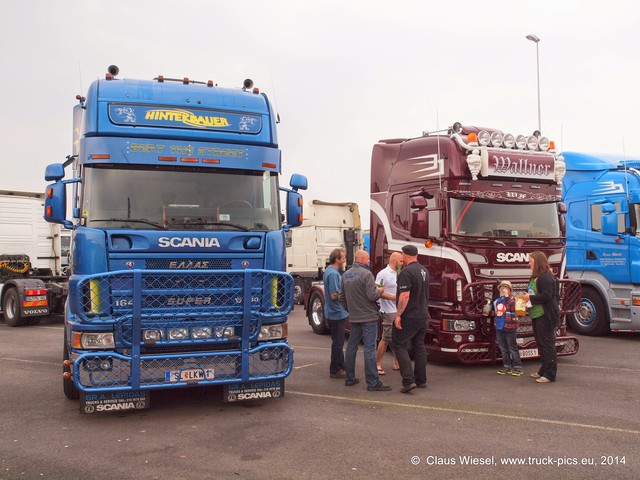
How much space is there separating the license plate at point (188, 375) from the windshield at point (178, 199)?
4.90 ft

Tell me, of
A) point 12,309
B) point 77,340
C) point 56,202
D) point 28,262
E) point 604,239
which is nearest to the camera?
point 77,340

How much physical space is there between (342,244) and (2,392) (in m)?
14.9

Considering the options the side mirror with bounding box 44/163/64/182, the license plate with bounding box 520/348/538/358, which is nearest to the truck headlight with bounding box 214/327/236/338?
the side mirror with bounding box 44/163/64/182

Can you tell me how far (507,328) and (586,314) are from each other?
548cm

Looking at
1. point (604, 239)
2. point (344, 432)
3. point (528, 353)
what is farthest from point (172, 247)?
point (604, 239)

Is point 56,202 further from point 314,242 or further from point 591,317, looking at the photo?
point 314,242

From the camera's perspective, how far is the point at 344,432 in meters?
6.00

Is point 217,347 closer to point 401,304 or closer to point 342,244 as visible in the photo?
point 401,304

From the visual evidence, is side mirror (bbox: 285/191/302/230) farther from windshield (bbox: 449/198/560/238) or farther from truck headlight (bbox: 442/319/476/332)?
truck headlight (bbox: 442/319/476/332)

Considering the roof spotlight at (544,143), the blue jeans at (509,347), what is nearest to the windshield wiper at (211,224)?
the blue jeans at (509,347)

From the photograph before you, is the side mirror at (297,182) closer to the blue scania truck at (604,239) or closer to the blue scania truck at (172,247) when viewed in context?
the blue scania truck at (172,247)

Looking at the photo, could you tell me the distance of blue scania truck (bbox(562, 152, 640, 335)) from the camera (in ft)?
39.8

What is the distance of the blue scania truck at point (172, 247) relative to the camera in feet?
20.1

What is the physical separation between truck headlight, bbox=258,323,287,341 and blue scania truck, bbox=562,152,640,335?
27.3 feet
